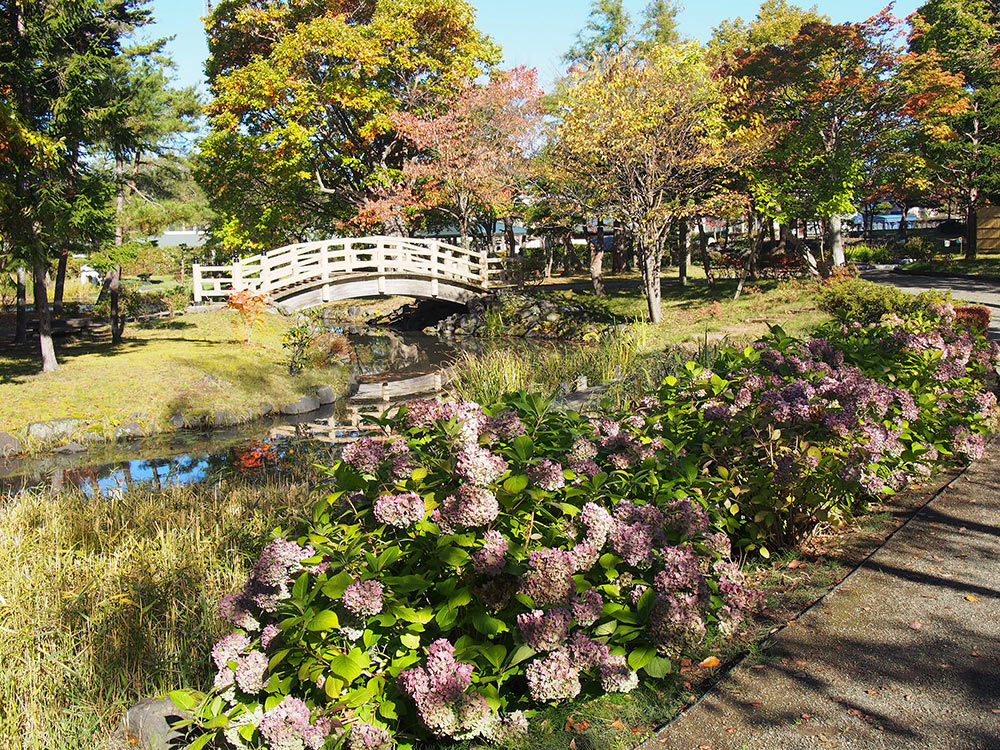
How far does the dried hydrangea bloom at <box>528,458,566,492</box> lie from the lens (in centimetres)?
267

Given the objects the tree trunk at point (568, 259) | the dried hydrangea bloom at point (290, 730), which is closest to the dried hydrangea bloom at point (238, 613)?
the dried hydrangea bloom at point (290, 730)

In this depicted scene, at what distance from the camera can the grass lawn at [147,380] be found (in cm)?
1094

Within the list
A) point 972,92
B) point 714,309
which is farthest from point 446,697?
point 972,92

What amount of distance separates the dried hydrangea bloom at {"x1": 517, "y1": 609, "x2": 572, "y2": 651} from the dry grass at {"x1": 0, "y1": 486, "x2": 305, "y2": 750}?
1664mm

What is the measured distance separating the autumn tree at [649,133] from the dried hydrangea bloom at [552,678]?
13.9 metres

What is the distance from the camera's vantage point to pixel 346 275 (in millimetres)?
19219

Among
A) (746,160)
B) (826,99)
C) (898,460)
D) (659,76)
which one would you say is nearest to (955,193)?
(826,99)

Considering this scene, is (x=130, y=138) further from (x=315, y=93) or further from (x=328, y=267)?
(x=315, y=93)

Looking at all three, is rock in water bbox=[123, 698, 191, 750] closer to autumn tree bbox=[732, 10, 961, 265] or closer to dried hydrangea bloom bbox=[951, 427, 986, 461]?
dried hydrangea bloom bbox=[951, 427, 986, 461]

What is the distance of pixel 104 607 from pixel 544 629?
2.57 m

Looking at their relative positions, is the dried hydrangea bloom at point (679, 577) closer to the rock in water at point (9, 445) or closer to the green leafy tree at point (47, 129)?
the rock in water at point (9, 445)

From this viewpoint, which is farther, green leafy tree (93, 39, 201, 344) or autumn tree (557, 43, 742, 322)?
autumn tree (557, 43, 742, 322)

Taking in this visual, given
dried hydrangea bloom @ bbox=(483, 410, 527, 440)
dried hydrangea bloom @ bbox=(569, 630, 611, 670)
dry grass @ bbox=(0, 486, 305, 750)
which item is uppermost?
dried hydrangea bloom @ bbox=(483, 410, 527, 440)

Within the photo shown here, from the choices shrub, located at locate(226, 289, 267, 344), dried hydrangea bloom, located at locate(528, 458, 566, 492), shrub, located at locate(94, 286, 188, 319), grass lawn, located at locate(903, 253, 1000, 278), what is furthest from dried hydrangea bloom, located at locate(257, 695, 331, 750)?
grass lawn, located at locate(903, 253, 1000, 278)
